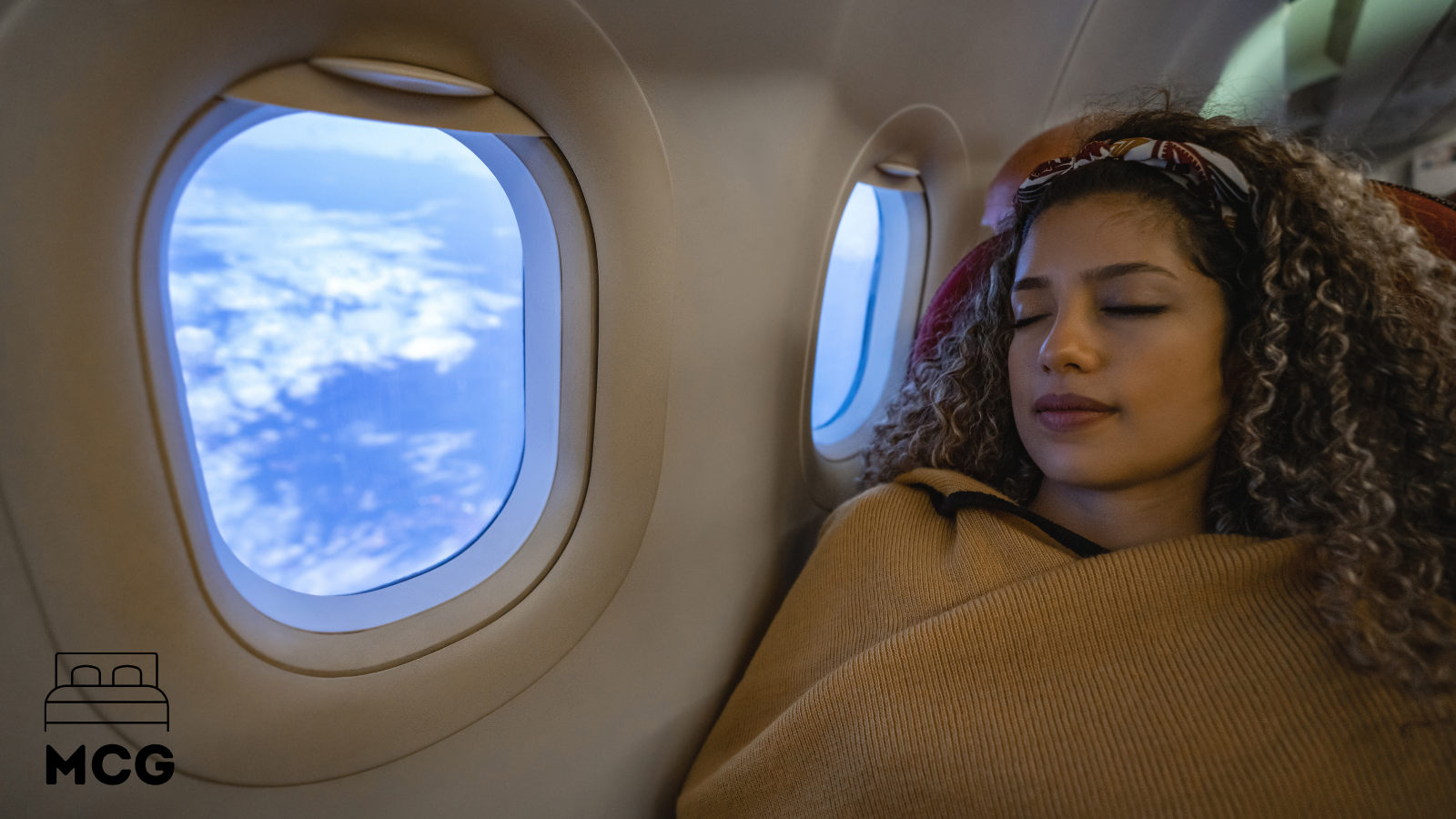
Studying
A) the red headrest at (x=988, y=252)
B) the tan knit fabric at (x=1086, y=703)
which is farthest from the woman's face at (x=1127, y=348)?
the red headrest at (x=988, y=252)

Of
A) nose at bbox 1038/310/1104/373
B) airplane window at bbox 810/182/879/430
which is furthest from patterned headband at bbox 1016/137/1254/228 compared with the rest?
airplane window at bbox 810/182/879/430

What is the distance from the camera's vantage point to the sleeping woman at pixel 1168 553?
0.89 m

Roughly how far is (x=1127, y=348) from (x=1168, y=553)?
30 centimetres

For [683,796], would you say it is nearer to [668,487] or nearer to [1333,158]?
[668,487]

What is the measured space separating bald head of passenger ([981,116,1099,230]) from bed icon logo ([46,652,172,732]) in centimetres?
153

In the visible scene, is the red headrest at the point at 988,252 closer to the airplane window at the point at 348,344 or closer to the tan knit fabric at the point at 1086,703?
the tan knit fabric at the point at 1086,703

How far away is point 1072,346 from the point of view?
1164mm

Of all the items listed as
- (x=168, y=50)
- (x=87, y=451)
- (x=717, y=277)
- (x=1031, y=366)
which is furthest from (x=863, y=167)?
(x=87, y=451)

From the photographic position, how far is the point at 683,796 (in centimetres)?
132

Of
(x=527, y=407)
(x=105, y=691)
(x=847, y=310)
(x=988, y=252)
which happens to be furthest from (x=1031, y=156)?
(x=105, y=691)

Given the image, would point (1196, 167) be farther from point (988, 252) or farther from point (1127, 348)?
point (988, 252)

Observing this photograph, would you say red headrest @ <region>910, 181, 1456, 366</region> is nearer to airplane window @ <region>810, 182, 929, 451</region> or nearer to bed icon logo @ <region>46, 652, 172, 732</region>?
airplane window @ <region>810, 182, 929, 451</region>

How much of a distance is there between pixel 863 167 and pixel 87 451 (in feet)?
4.52

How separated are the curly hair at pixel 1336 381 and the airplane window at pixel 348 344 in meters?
1.00
